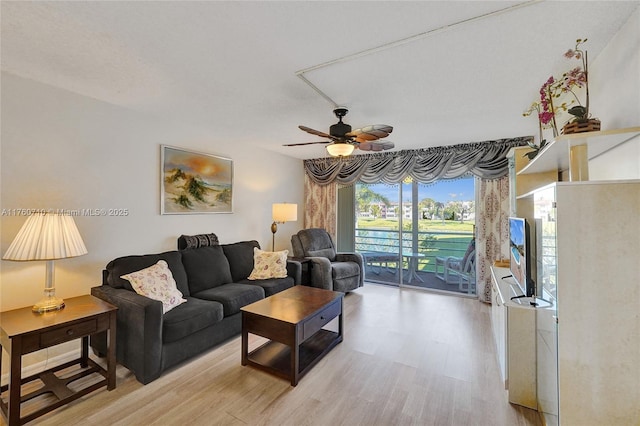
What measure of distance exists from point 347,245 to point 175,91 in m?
4.01

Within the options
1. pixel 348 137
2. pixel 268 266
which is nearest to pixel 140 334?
pixel 268 266

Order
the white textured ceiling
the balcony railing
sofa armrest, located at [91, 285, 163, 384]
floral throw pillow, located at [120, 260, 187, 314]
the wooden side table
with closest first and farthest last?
the white textured ceiling, the wooden side table, sofa armrest, located at [91, 285, 163, 384], floral throw pillow, located at [120, 260, 187, 314], the balcony railing

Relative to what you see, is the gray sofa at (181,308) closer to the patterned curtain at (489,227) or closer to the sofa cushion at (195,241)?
the sofa cushion at (195,241)

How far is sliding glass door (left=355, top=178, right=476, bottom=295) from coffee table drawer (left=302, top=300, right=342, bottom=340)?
2.60 m

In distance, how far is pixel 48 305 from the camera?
2.09 m

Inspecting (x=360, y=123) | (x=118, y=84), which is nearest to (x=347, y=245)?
(x=360, y=123)

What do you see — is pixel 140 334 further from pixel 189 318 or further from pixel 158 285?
pixel 158 285

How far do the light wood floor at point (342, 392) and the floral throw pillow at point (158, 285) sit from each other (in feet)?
1.90

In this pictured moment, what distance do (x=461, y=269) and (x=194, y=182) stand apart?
435 cm

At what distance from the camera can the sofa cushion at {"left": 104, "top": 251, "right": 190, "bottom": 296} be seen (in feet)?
8.44

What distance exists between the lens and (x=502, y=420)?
5.99 ft

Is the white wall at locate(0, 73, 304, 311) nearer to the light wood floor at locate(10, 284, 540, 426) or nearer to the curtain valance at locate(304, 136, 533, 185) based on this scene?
the light wood floor at locate(10, 284, 540, 426)

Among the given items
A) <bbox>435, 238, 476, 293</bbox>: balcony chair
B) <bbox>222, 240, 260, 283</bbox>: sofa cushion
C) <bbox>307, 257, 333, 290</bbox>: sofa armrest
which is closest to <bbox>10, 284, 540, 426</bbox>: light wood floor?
<bbox>222, 240, 260, 283</bbox>: sofa cushion

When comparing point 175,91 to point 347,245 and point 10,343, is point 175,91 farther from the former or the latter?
point 347,245
